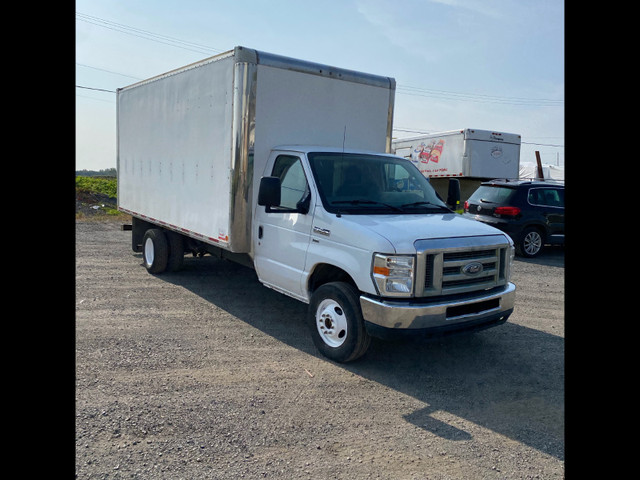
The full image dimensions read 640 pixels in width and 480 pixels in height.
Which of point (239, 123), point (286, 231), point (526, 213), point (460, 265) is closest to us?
point (460, 265)

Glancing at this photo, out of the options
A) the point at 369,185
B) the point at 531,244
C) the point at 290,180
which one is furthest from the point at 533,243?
the point at 290,180

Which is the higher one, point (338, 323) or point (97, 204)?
point (97, 204)

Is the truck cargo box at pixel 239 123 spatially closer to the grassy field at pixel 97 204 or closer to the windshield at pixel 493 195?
the windshield at pixel 493 195

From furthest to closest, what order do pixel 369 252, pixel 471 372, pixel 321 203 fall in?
pixel 321 203 < pixel 471 372 < pixel 369 252

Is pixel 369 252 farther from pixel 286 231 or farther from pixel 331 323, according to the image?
pixel 286 231

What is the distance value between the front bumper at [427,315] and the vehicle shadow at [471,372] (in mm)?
469

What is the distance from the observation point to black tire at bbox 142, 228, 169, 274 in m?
9.23

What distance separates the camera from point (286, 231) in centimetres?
613

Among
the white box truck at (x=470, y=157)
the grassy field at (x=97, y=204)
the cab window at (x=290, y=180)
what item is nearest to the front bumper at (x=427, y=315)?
the cab window at (x=290, y=180)

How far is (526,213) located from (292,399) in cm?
953
